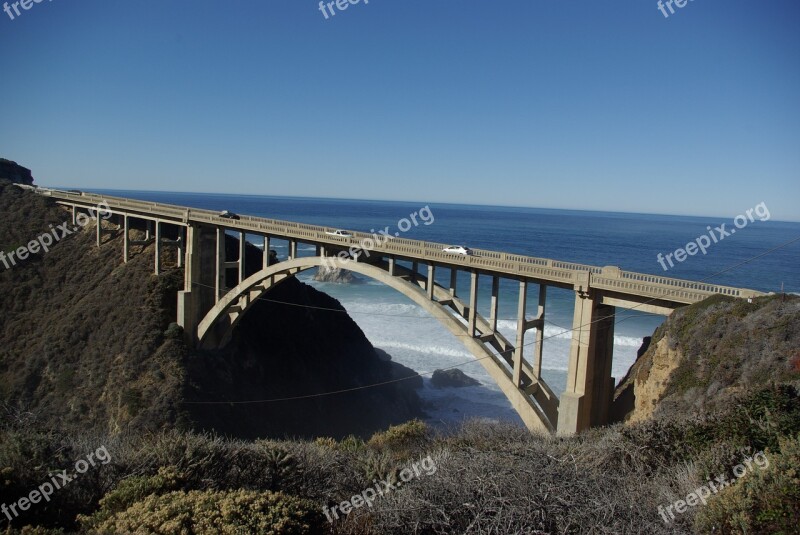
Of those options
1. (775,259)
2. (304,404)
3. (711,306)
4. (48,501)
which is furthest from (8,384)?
(775,259)

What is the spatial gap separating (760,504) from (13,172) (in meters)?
71.1

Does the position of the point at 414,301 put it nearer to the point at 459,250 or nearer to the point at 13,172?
the point at 459,250

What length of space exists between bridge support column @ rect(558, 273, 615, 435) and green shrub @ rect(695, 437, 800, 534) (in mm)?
7986

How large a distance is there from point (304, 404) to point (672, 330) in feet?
69.9

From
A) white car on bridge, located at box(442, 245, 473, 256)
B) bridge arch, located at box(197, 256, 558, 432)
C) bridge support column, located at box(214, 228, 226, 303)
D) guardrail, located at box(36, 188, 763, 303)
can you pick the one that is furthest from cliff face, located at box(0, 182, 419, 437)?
white car on bridge, located at box(442, 245, 473, 256)

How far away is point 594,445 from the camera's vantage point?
11.5 m

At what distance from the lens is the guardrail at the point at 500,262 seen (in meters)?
15.5

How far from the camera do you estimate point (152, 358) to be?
29594 millimetres

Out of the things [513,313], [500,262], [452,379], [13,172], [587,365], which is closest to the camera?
[587,365]

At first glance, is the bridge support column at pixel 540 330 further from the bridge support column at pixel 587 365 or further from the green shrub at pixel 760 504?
the green shrub at pixel 760 504

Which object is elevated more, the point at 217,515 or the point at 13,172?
the point at 13,172

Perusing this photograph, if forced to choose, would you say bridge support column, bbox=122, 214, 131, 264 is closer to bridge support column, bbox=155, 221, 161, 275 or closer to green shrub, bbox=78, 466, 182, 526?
Answer: bridge support column, bbox=155, 221, 161, 275

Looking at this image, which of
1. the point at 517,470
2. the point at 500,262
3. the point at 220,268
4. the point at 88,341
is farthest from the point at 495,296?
the point at 88,341

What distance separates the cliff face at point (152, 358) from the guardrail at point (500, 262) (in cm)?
588
